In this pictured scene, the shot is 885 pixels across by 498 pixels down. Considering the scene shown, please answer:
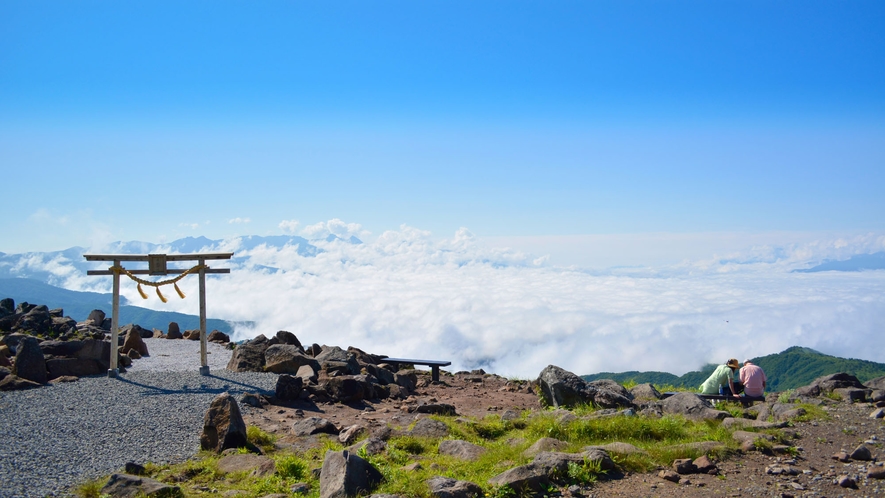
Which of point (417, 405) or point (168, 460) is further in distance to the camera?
point (417, 405)

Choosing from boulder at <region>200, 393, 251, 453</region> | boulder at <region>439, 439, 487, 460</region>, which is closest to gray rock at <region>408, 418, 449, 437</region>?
boulder at <region>439, 439, 487, 460</region>

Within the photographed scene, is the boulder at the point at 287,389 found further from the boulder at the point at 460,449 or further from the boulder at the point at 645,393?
the boulder at the point at 645,393

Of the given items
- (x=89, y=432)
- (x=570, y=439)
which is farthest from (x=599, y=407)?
(x=89, y=432)

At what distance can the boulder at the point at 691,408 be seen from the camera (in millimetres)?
11312

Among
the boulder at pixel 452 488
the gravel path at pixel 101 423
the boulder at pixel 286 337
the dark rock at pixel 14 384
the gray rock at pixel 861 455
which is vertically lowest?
the gravel path at pixel 101 423

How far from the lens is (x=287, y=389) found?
14852mm

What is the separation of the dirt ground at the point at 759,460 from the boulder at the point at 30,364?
6131 millimetres

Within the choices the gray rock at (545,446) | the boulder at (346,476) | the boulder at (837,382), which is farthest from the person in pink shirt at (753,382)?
the boulder at (346,476)

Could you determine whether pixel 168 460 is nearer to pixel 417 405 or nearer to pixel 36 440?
pixel 36 440

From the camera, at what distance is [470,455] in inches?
366

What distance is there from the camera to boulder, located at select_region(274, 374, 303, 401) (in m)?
14.8

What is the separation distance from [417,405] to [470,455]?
218 inches

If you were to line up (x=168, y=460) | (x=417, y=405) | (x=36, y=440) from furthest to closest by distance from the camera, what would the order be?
(x=417, y=405), (x=36, y=440), (x=168, y=460)

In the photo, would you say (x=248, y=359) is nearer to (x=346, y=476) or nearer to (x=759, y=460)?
(x=346, y=476)
